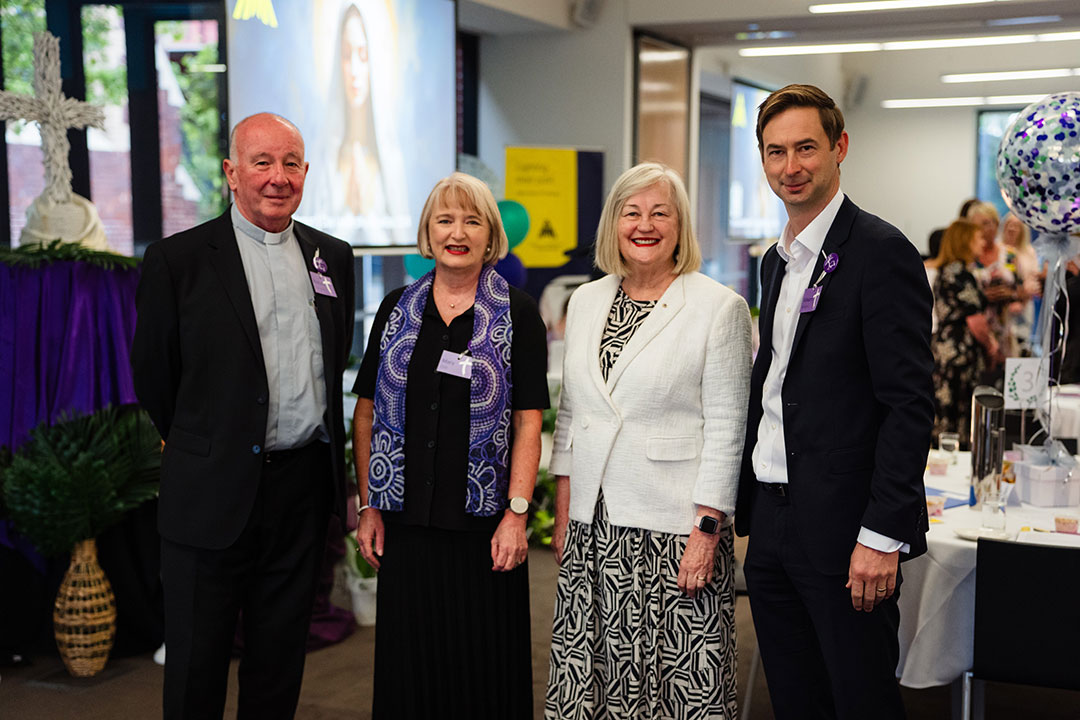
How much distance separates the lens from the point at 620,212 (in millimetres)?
2434

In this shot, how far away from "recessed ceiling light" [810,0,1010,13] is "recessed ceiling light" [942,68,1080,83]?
233 inches

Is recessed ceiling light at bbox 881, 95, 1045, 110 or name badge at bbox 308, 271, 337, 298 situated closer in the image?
name badge at bbox 308, 271, 337, 298

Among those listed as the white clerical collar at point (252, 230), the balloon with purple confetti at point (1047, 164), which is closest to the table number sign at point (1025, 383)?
the balloon with purple confetti at point (1047, 164)

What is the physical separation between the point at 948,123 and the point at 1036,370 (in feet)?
37.9

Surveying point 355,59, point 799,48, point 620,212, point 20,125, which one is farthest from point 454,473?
point 799,48

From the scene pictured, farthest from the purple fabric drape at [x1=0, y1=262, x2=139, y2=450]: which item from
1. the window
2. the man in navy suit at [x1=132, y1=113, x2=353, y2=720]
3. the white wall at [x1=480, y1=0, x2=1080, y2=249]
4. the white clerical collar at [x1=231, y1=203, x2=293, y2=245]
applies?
the white wall at [x1=480, y1=0, x2=1080, y2=249]

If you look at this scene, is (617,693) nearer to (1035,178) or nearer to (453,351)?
(453,351)

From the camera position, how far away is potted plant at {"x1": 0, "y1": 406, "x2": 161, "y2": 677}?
11.5 ft

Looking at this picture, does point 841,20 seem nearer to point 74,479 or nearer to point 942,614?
point 942,614

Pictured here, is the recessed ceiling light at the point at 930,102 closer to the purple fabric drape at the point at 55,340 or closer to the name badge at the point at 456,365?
the purple fabric drape at the point at 55,340

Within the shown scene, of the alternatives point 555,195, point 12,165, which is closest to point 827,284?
point 12,165

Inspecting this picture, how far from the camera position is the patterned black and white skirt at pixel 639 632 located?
2.37 metres

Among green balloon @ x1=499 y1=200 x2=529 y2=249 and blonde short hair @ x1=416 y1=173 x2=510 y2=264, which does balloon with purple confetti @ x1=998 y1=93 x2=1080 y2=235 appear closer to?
blonde short hair @ x1=416 y1=173 x2=510 y2=264

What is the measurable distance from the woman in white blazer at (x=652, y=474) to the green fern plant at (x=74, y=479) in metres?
1.89
